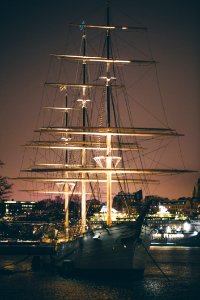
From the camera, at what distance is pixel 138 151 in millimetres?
65125

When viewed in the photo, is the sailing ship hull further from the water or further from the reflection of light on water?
the reflection of light on water

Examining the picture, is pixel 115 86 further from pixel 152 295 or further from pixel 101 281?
pixel 152 295

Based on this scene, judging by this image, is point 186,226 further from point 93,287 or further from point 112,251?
point 93,287

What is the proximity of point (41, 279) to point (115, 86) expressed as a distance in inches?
707

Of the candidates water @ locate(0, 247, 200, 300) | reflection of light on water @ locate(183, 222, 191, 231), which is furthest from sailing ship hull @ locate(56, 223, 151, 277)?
reflection of light on water @ locate(183, 222, 191, 231)

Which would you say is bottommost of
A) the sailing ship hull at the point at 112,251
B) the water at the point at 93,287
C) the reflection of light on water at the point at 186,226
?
the water at the point at 93,287

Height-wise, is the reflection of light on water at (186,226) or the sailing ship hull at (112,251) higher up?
the reflection of light on water at (186,226)

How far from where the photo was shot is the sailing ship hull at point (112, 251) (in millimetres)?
49406

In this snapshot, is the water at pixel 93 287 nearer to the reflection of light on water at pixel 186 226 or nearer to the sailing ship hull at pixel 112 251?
the sailing ship hull at pixel 112 251

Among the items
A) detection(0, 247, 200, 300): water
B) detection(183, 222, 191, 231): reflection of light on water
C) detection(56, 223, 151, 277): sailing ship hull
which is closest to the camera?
detection(0, 247, 200, 300): water

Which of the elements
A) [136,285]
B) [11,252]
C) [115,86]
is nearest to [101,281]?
[136,285]

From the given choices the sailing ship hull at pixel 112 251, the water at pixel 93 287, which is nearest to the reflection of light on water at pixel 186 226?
the water at pixel 93 287

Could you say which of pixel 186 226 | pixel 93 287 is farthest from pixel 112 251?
pixel 186 226

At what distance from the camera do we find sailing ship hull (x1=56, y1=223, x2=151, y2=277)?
49406mm
